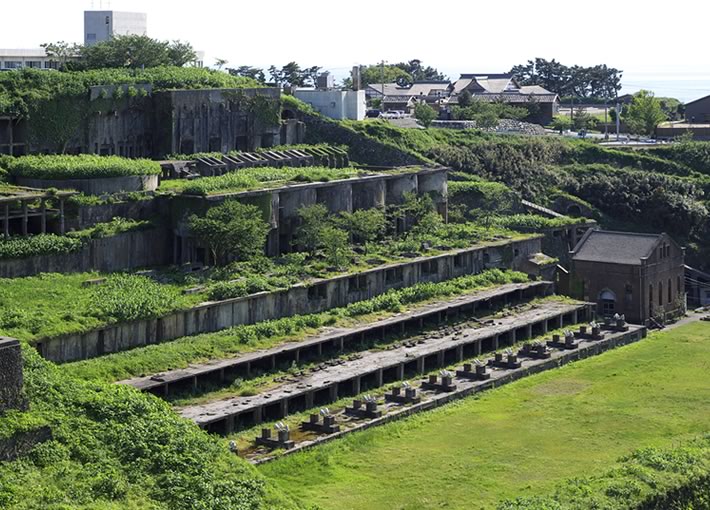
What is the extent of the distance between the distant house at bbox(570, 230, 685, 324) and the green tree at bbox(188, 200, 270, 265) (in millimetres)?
20823

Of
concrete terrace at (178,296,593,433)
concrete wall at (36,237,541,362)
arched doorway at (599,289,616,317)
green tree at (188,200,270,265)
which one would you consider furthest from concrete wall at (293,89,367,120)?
green tree at (188,200,270,265)

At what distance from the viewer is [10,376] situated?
3738 cm

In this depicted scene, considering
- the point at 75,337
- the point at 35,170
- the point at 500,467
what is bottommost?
the point at 500,467

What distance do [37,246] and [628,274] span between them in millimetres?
32870

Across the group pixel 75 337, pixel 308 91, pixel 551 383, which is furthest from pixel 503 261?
pixel 75 337

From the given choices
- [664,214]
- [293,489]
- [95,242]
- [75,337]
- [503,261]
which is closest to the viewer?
[293,489]

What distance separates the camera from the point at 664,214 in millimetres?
89562

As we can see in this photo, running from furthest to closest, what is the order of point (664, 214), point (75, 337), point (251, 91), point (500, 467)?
point (664, 214)
point (251, 91)
point (75, 337)
point (500, 467)

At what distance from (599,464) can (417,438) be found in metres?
6.65

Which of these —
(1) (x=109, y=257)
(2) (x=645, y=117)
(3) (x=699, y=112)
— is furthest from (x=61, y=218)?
(3) (x=699, y=112)

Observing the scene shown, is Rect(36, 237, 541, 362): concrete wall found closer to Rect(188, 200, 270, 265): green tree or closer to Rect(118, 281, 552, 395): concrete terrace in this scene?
Rect(118, 281, 552, 395): concrete terrace

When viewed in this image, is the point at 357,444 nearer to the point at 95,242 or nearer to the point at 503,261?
the point at 95,242

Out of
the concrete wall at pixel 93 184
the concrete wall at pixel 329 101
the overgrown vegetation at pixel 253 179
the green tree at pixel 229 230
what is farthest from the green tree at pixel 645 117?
the concrete wall at pixel 93 184

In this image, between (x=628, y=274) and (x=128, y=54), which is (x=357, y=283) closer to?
(x=628, y=274)
